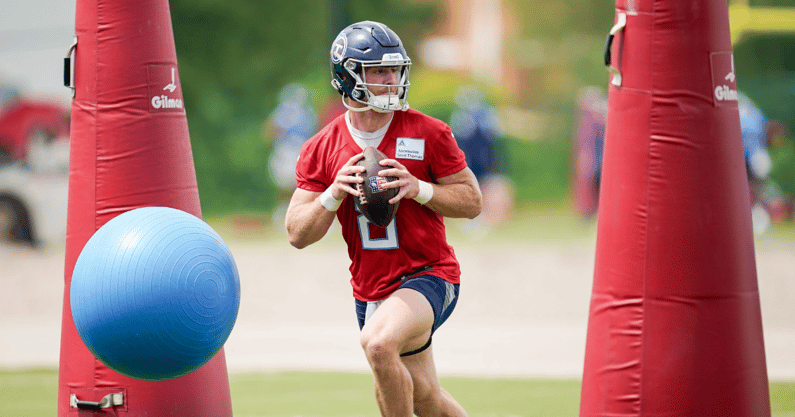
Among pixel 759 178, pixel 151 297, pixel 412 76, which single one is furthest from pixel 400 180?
pixel 412 76

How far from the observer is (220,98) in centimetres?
2709

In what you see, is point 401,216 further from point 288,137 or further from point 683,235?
point 288,137

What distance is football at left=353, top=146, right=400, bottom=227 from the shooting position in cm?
502

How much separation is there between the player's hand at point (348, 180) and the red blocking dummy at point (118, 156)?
1.49 m

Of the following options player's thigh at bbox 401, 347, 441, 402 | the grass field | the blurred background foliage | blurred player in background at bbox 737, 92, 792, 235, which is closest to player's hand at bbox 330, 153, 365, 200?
player's thigh at bbox 401, 347, 441, 402

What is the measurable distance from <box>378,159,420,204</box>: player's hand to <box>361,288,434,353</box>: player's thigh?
0.53 m

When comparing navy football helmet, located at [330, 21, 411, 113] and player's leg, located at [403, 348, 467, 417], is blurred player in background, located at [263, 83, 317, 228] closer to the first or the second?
navy football helmet, located at [330, 21, 411, 113]

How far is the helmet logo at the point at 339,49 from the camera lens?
5.36 meters

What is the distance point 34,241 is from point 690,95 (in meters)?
15.1

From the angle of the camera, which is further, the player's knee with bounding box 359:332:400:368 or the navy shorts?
the navy shorts

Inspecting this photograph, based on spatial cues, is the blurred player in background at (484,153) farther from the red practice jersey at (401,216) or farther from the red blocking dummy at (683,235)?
the red blocking dummy at (683,235)

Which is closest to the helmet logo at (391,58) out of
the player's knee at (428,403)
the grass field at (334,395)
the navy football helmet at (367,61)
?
the navy football helmet at (367,61)

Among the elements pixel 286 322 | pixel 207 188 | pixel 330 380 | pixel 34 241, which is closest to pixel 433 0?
pixel 207 188

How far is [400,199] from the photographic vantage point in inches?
202
